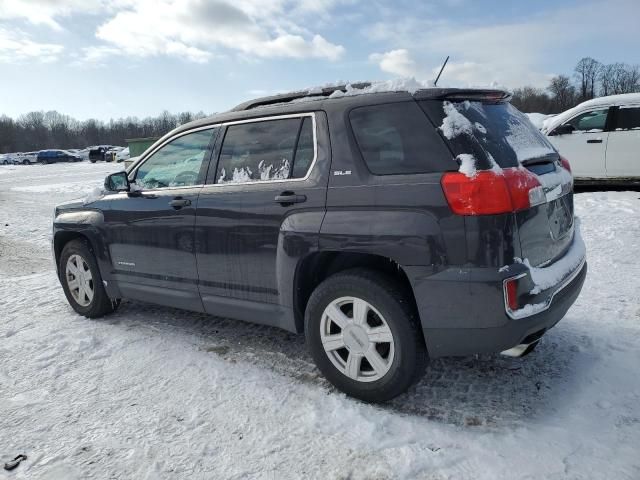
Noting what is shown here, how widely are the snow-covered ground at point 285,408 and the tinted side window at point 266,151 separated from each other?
1.35 m

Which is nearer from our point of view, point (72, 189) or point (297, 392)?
point (297, 392)

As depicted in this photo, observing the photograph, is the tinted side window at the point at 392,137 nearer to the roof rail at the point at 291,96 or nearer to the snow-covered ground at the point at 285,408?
the roof rail at the point at 291,96

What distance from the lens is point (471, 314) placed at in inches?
103

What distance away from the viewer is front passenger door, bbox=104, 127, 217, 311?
3846 mm

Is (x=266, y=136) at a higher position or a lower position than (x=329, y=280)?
higher

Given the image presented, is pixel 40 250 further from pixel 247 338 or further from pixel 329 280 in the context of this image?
pixel 329 280

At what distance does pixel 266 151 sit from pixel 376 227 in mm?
1097

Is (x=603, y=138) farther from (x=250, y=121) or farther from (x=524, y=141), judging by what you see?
(x=250, y=121)

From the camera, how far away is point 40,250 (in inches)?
328

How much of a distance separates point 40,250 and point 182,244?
225 inches

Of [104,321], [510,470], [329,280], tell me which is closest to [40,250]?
[104,321]

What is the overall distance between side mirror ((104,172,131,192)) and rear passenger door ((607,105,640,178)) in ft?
28.4

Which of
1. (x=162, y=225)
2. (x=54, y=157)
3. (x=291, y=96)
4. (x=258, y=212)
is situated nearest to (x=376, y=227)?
(x=258, y=212)

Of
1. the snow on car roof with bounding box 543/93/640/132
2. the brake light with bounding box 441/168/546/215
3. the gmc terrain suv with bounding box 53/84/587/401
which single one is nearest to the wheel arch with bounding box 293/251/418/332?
the gmc terrain suv with bounding box 53/84/587/401
